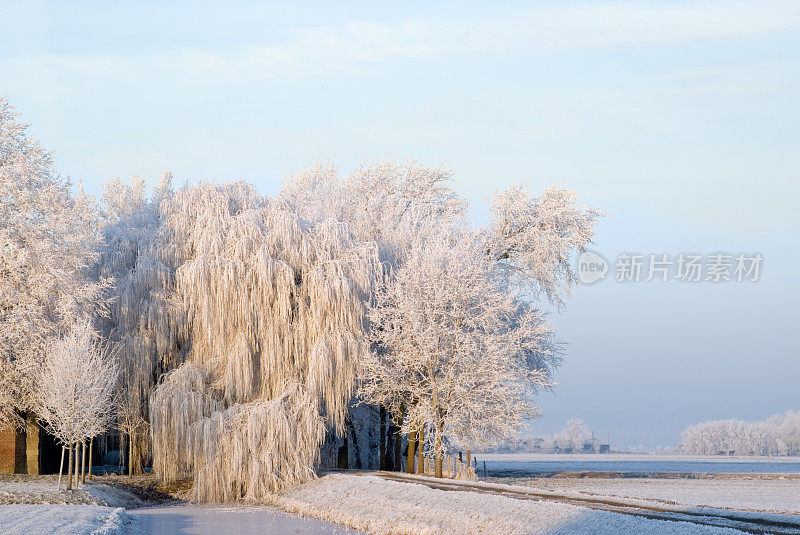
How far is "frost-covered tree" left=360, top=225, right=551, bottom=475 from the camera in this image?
108ft

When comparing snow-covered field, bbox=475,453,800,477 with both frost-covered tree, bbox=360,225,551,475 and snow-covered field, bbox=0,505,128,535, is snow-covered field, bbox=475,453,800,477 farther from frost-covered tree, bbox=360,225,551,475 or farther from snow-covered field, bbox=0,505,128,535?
snow-covered field, bbox=0,505,128,535

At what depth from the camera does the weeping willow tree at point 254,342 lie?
30641 mm

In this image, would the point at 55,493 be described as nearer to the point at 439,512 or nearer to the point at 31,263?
the point at 31,263

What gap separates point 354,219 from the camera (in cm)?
4097

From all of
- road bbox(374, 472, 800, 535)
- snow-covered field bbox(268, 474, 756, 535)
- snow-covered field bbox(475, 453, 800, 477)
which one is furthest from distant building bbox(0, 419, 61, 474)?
snow-covered field bbox(475, 453, 800, 477)

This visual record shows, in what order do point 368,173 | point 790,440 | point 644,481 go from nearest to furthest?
point 644,481 → point 368,173 → point 790,440

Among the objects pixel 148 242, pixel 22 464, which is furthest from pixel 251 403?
pixel 22 464

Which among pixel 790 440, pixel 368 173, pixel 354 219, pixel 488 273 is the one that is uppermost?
pixel 368 173

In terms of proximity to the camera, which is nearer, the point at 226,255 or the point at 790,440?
the point at 226,255

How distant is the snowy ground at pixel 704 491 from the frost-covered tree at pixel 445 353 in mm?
3720

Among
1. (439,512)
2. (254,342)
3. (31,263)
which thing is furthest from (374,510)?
(31,263)

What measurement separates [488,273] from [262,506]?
49.2ft

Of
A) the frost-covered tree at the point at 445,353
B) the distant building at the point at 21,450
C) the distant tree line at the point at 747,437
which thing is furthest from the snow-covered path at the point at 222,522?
the distant tree line at the point at 747,437

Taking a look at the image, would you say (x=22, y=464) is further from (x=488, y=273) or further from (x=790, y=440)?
(x=790, y=440)
